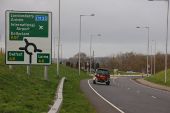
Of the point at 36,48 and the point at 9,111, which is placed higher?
the point at 36,48

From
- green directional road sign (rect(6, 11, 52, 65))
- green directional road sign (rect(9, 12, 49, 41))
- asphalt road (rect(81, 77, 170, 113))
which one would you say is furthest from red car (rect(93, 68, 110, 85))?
green directional road sign (rect(9, 12, 49, 41))

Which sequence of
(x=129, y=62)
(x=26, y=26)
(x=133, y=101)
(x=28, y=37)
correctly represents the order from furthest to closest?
(x=129, y=62)
(x=133, y=101)
(x=26, y=26)
(x=28, y=37)

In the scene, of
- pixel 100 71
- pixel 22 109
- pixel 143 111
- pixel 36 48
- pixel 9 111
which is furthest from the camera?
pixel 100 71

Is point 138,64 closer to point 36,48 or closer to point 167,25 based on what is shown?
point 167,25

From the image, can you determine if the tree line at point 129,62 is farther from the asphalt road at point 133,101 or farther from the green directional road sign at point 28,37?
the green directional road sign at point 28,37

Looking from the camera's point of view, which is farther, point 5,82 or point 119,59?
point 119,59

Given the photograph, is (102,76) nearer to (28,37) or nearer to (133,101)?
(133,101)

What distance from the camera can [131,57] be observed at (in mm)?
181875

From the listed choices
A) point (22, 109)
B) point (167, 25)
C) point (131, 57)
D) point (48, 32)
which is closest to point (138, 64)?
point (131, 57)

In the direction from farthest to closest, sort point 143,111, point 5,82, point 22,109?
point 5,82
point 143,111
point 22,109

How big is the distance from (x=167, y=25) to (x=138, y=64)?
11235 centimetres

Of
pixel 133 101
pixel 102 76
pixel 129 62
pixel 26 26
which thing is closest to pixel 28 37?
pixel 26 26

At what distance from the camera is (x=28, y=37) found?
3045 cm

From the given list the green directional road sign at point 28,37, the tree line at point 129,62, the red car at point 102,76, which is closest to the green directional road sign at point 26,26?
the green directional road sign at point 28,37
